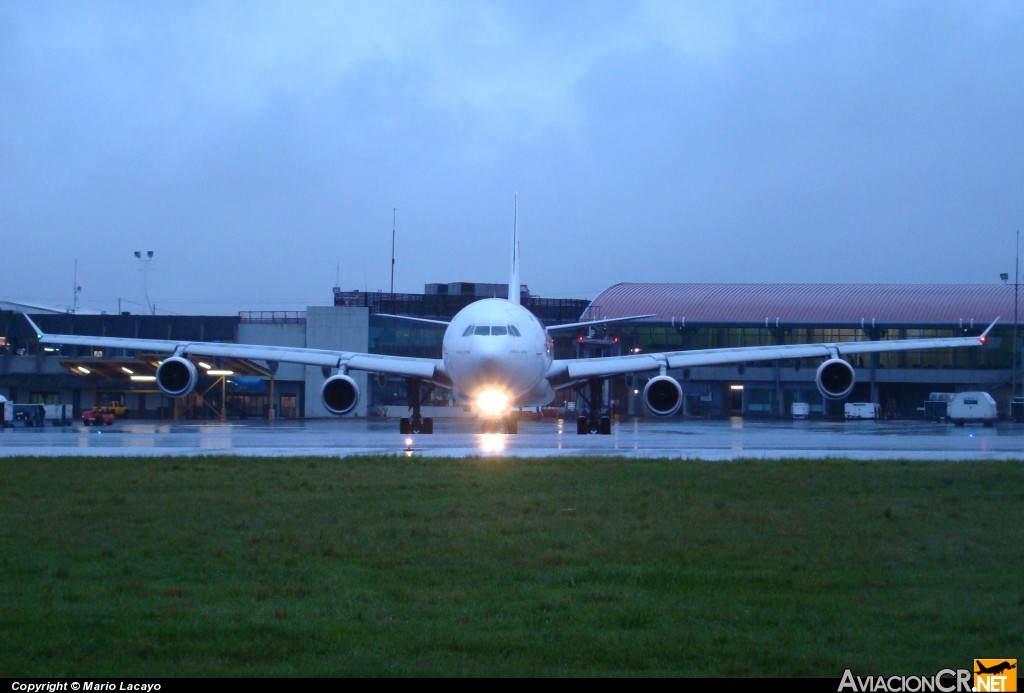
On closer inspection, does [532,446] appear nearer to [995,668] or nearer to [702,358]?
[702,358]

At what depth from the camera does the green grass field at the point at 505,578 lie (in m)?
6.91

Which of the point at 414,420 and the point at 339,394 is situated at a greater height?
the point at 339,394

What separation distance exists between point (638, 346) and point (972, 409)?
28.5m

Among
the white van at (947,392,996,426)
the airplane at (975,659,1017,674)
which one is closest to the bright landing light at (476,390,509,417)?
the airplane at (975,659,1017,674)

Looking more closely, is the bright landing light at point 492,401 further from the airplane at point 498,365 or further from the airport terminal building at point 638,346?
the airport terminal building at point 638,346

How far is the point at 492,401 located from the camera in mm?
34219

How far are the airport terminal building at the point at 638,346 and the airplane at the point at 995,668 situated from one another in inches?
2078

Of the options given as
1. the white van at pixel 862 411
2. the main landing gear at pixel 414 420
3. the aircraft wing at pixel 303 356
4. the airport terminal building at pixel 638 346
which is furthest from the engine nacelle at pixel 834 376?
the white van at pixel 862 411

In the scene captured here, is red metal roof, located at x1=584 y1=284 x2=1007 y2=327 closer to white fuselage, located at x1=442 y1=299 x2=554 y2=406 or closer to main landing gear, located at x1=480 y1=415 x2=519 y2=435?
main landing gear, located at x1=480 y1=415 x2=519 y2=435

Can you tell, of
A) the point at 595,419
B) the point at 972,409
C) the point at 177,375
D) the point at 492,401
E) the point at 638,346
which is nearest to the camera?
the point at 492,401

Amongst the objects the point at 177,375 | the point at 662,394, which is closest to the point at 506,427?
the point at 662,394

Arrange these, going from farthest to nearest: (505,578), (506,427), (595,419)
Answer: (506,427) → (595,419) → (505,578)

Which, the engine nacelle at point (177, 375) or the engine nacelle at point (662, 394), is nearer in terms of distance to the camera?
the engine nacelle at point (662, 394)

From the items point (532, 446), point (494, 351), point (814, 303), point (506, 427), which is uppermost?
point (814, 303)
